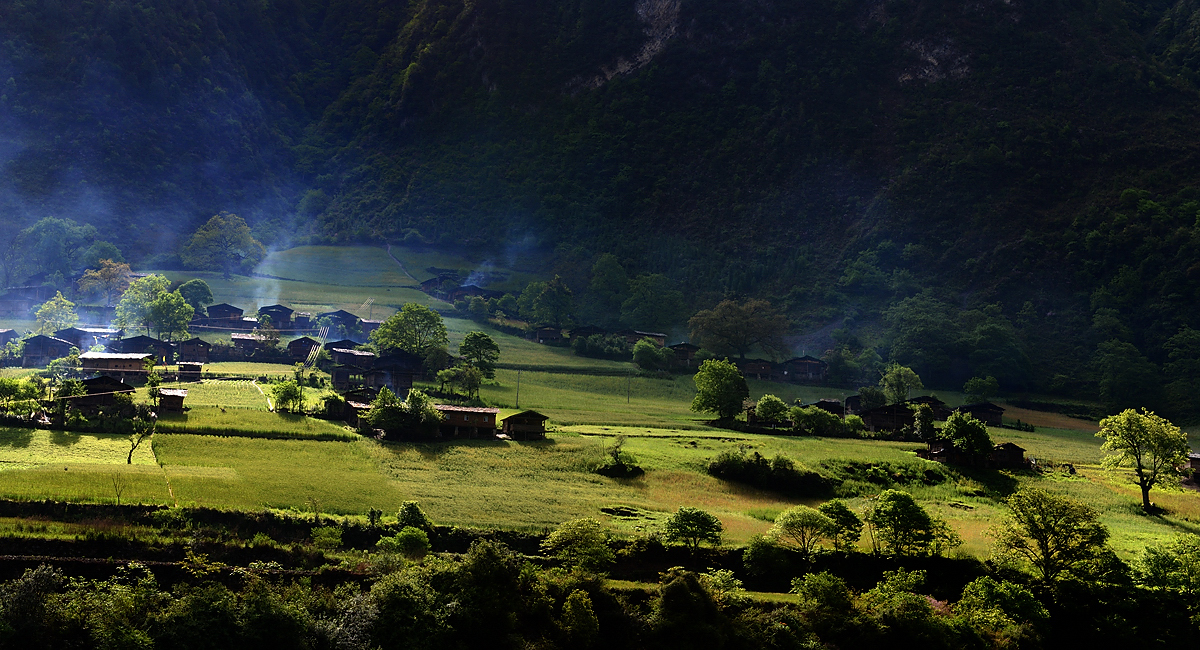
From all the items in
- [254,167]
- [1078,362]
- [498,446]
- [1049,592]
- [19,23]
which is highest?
[19,23]

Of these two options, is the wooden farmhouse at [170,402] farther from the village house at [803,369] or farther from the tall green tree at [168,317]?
the village house at [803,369]

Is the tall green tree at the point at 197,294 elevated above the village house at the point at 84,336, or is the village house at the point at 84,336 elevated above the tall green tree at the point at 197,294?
the tall green tree at the point at 197,294

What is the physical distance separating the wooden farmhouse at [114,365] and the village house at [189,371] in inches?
111

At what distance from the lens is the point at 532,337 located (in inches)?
4429

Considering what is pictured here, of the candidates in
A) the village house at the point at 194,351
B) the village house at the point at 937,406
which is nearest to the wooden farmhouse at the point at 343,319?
the village house at the point at 194,351

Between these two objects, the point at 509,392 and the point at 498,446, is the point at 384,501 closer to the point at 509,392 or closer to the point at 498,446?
the point at 498,446

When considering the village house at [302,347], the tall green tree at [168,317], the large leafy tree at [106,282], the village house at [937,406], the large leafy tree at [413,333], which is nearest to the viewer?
the village house at [937,406]

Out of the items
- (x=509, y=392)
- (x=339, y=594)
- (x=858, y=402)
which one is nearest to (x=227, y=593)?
(x=339, y=594)

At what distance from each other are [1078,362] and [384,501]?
281ft

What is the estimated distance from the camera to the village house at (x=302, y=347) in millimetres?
87062

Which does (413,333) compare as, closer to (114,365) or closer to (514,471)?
(114,365)

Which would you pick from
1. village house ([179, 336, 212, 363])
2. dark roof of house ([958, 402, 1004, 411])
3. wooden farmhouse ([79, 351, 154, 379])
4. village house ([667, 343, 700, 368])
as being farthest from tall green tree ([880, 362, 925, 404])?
wooden farmhouse ([79, 351, 154, 379])

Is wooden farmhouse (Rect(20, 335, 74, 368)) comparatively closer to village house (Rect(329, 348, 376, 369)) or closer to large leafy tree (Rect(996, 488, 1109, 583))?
village house (Rect(329, 348, 376, 369))

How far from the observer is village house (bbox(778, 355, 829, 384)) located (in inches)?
4042
